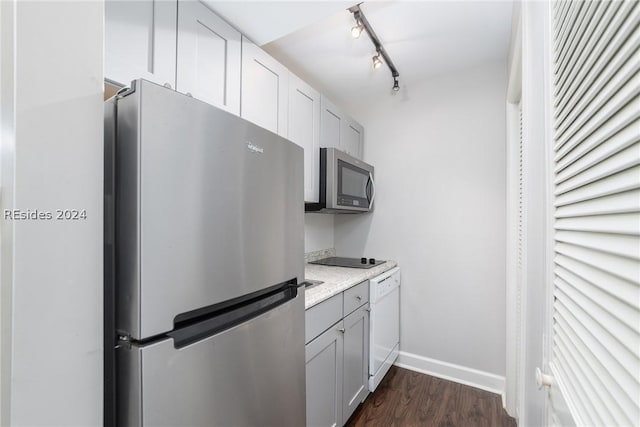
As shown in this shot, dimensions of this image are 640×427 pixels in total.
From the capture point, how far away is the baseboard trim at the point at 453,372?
7.11 ft

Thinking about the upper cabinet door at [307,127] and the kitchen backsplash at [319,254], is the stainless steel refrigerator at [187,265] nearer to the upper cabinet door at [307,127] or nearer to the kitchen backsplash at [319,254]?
the upper cabinet door at [307,127]

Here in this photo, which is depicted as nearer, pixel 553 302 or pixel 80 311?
pixel 80 311

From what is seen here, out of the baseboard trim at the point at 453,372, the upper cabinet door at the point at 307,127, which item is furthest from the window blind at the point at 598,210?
the baseboard trim at the point at 453,372

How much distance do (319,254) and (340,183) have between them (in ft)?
2.72

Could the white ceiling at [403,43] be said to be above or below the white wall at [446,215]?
above

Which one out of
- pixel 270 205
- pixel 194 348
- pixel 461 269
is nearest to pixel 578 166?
pixel 270 205

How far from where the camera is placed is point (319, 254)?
2645mm

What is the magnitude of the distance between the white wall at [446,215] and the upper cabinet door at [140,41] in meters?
1.92

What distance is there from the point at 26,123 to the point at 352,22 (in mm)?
1737

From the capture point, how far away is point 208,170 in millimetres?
767

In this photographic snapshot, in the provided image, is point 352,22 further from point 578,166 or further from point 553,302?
point 553,302

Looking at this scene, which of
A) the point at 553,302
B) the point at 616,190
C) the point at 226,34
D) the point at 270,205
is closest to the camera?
the point at 616,190

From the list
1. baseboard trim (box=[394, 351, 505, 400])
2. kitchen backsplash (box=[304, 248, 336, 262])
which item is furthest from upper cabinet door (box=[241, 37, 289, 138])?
baseboard trim (box=[394, 351, 505, 400])

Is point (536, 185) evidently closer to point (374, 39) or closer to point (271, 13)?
point (271, 13)
